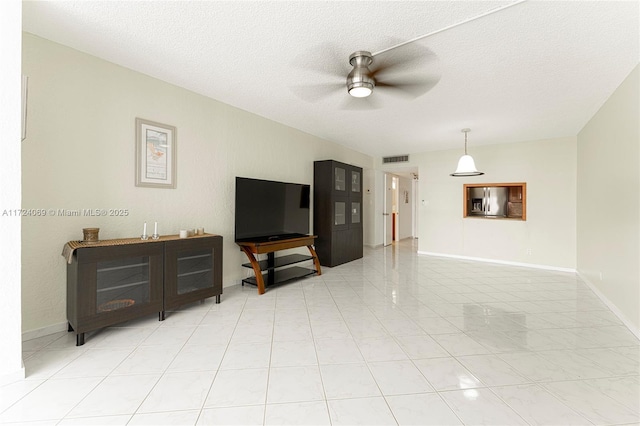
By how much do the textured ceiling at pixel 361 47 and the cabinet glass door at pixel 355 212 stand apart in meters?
2.40

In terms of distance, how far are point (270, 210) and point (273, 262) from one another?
80 cm

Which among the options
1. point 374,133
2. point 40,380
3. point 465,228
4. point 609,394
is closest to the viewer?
point 609,394

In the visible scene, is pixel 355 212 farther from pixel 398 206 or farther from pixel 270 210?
pixel 398 206

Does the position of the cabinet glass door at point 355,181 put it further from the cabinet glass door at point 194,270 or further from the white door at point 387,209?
the cabinet glass door at point 194,270

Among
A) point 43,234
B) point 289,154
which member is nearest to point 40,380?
point 43,234

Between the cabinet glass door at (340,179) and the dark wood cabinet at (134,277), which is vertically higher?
the cabinet glass door at (340,179)

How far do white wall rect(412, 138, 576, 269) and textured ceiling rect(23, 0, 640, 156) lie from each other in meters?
1.76

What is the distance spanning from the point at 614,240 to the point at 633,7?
246 cm

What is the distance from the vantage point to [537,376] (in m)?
1.91

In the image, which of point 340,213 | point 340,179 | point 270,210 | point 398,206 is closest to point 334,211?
point 340,213

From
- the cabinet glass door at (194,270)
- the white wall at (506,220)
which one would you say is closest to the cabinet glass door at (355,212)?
the white wall at (506,220)

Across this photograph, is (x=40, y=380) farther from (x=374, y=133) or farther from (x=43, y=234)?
(x=374, y=133)

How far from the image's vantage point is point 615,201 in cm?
315
